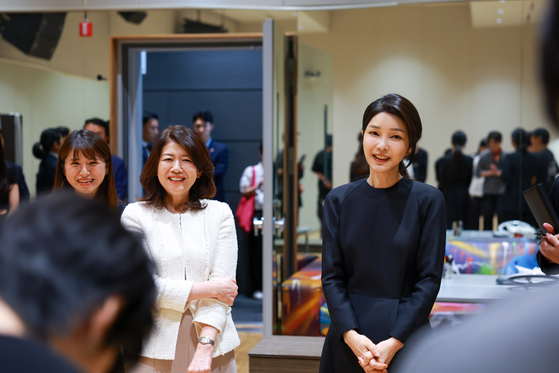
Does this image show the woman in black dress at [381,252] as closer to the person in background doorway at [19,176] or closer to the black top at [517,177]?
the black top at [517,177]

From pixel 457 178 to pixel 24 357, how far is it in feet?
14.2

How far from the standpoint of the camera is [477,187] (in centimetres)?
448

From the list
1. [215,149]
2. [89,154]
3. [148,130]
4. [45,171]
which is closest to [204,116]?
[215,149]

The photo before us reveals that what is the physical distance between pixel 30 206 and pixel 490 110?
14.2 feet

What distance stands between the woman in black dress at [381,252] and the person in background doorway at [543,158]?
2.67m

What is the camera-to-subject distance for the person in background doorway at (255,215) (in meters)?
5.84

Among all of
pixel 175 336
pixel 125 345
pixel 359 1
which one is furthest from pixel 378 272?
pixel 359 1

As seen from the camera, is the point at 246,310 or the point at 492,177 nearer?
the point at 492,177

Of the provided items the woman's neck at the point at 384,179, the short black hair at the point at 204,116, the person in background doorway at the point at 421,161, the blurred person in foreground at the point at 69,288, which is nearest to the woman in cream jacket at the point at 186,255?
the woman's neck at the point at 384,179

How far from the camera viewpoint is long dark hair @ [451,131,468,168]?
14.7 ft

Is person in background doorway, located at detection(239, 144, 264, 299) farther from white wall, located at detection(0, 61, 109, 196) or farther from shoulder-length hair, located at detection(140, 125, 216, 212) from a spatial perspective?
shoulder-length hair, located at detection(140, 125, 216, 212)

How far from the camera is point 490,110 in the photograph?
14.5 feet

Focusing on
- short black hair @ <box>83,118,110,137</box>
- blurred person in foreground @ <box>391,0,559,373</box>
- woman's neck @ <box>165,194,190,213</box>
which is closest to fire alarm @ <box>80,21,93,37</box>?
Result: short black hair @ <box>83,118,110,137</box>

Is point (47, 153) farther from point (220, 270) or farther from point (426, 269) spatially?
point (426, 269)
